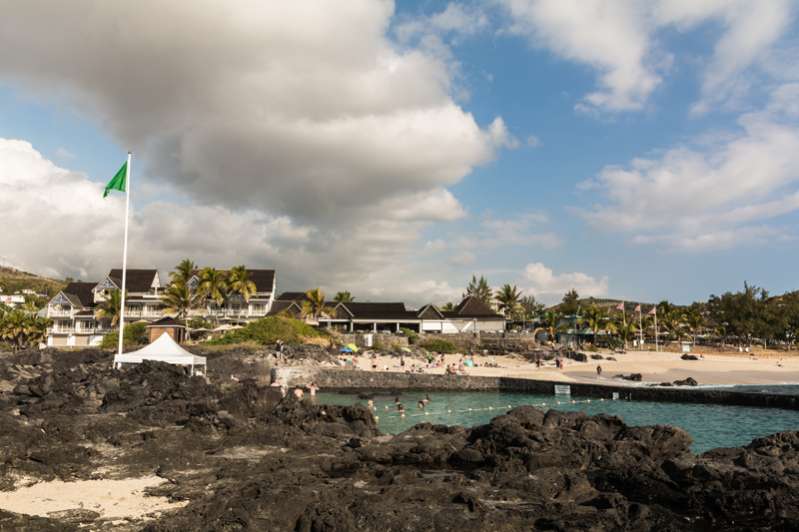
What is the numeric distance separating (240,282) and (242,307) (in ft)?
26.5

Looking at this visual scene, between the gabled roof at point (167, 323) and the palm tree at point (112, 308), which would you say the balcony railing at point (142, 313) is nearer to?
the palm tree at point (112, 308)

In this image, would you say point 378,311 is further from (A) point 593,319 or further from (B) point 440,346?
(A) point 593,319

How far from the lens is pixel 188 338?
64562 millimetres

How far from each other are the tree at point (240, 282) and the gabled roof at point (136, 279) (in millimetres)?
15768

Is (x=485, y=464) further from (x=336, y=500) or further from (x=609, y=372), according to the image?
(x=609, y=372)

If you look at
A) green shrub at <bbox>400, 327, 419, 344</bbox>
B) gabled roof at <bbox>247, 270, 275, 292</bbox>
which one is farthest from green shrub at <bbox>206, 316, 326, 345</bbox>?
gabled roof at <bbox>247, 270, 275, 292</bbox>

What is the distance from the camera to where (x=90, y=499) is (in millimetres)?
12953

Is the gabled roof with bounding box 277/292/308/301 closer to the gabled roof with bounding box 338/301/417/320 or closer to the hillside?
the gabled roof with bounding box 338/301/417/320

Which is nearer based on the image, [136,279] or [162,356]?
[162,356]

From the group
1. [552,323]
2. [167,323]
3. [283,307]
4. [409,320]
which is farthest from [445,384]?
[552,323]

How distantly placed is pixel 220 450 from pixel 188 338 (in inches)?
1999

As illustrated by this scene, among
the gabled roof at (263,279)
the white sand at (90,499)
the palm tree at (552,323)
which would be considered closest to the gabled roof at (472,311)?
the palm tree at (552,323)

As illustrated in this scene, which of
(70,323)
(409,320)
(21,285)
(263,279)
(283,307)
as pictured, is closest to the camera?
(70,323)

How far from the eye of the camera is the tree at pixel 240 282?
72.2 meters
